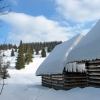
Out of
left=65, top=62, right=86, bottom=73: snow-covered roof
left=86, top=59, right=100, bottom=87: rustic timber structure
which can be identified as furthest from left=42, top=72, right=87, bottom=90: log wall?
left=86, top=59, right=100, bottom=87: rustic timber structure

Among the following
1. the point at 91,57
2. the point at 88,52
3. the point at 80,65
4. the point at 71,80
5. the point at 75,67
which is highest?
the point at 88,52

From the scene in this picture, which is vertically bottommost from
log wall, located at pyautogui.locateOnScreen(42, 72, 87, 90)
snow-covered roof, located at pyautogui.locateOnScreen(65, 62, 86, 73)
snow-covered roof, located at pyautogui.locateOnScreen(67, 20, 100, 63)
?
log wall, located at pyautogui.locateOnScreen(42, 72, 87, 90)

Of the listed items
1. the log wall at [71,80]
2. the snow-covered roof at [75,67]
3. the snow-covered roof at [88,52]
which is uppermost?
the snow-covered roof at [88,52]

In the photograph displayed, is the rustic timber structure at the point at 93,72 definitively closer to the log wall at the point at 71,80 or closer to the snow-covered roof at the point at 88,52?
the snow-covered roof at the point at 88,52

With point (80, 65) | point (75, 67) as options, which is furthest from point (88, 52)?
point (75, 67)

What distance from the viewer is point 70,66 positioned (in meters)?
14.5

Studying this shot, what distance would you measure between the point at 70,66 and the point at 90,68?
2.21 m

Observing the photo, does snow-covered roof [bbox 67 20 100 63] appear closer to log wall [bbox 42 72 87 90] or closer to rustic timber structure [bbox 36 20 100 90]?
rustic timber structure [bbox 36 20 100 90]

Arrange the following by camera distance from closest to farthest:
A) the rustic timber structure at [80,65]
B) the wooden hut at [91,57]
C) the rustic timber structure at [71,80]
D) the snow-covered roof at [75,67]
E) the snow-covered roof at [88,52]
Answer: the snow-covered roof at [88,52], the wooden hut at [91,57], the rustic timber structure at [80,65], the snow-covered roof at [75,67], the rustic timber structure at [71,80]

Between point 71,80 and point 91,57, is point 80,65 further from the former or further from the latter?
point 91,57

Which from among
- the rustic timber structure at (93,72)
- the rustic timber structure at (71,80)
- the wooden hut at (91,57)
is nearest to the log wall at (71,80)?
the rustic timber structure at (71,80)

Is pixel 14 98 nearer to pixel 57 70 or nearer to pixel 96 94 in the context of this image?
pixel 57 70

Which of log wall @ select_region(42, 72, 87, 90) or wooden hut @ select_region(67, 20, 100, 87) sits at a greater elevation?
wooden hut @ select_region(67, 20, 100, 87)

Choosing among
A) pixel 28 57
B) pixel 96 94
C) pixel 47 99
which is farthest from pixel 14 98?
pixel 28 57
